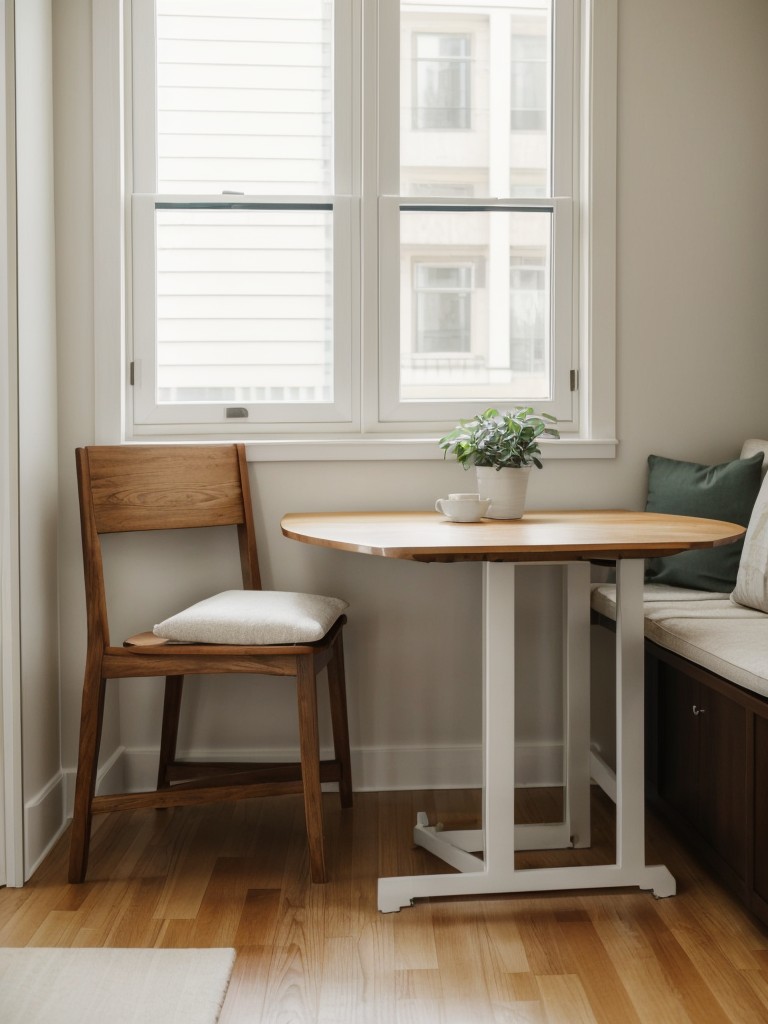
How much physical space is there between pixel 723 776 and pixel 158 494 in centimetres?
149

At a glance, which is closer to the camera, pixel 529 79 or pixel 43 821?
pixel 43 821

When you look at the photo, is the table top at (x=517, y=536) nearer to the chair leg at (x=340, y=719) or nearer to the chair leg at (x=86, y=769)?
the chair leg at (x=340, y=719)

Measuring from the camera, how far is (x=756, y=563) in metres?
2.07

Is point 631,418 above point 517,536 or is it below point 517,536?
above

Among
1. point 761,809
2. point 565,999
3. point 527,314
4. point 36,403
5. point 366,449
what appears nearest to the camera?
point 565,999

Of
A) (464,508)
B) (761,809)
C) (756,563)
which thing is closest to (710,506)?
(756,563)

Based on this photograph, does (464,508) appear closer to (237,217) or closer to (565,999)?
(565,999)

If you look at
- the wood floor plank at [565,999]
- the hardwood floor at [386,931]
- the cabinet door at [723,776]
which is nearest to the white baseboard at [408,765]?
the hardwood floor at [386,931]

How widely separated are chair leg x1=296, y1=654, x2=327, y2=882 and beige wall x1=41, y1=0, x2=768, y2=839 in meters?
0.59

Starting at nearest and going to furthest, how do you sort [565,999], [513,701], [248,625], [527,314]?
1. [565,999]
2. [513,701]
3. [248,625]
4. [527,314]

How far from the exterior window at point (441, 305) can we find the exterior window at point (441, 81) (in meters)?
0.41

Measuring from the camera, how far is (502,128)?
2.54m

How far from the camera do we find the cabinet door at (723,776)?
5.82ft

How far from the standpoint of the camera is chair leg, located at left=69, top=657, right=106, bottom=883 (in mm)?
1955
